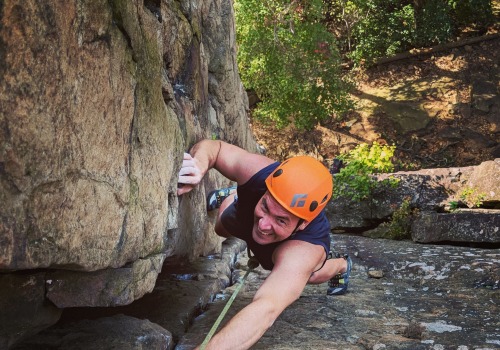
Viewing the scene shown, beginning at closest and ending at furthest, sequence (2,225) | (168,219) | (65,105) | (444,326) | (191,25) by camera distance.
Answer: (2,225)
(65,105)
(168,219)
(444,326)
(191,25)

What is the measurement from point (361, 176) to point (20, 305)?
6841mm

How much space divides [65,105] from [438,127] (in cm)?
1467

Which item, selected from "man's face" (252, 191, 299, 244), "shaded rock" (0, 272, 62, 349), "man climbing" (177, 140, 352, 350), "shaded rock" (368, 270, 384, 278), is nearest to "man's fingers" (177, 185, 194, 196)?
"man climbing" (177, 140, 352, 350)

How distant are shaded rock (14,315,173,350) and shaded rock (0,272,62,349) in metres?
0.31

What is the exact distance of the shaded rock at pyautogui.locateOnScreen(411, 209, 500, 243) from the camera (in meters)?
6.57

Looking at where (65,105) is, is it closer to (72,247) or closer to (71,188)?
(71,188)

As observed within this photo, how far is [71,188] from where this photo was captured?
1.98 metres

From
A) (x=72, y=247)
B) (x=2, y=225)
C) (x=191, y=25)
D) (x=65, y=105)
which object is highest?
(x=191, y=25)

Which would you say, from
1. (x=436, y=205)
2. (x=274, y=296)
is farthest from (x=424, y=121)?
(x=274, y=296)

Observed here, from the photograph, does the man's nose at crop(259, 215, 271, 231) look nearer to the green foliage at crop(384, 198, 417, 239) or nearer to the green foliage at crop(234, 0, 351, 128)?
the green foliage at crop(384, 198, 417, 239)

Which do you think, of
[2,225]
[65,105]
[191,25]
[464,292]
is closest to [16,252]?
[2,225]

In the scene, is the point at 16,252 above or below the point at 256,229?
above

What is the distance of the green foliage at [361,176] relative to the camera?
8.34 meters

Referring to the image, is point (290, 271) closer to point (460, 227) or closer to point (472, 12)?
point (460, 227)
